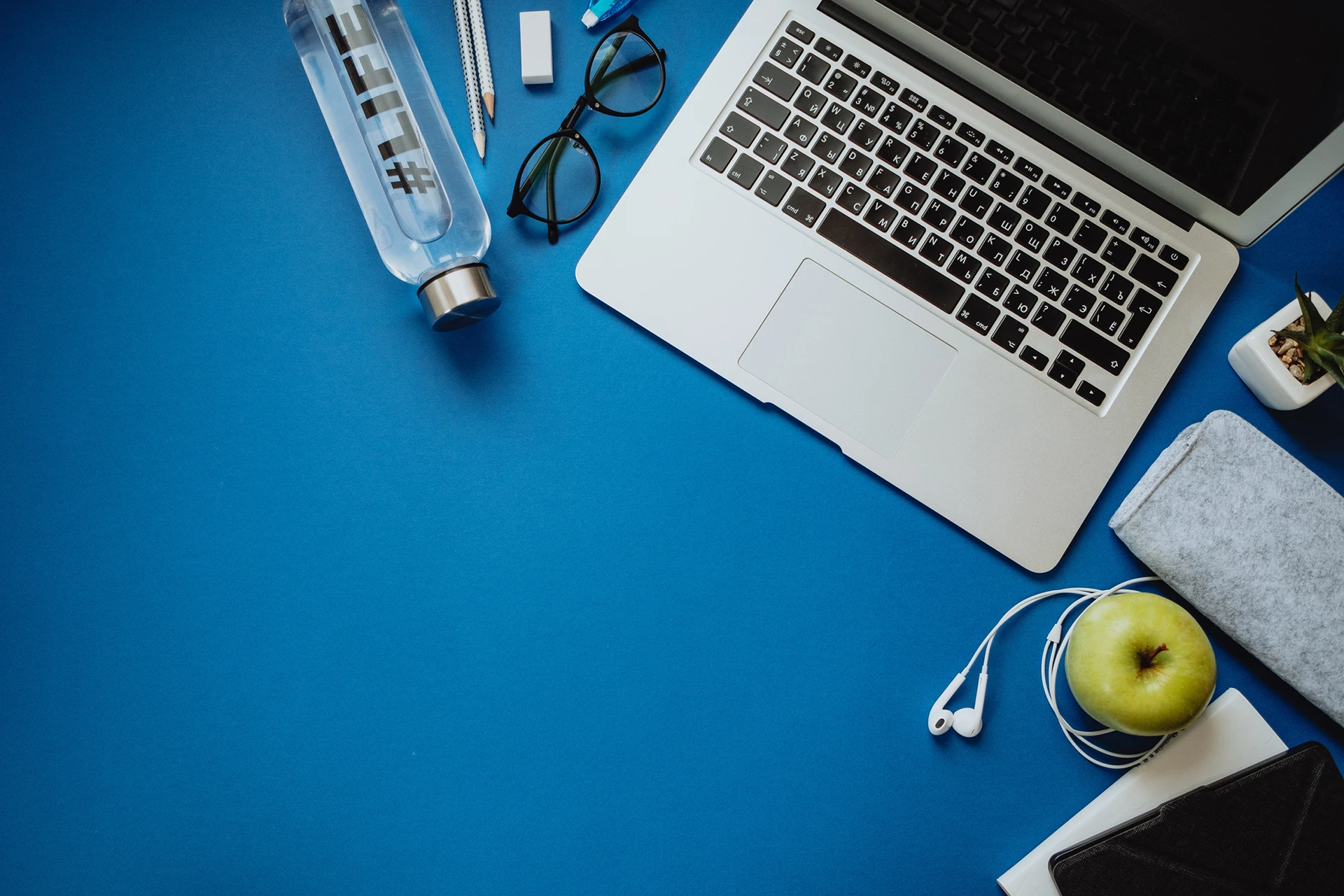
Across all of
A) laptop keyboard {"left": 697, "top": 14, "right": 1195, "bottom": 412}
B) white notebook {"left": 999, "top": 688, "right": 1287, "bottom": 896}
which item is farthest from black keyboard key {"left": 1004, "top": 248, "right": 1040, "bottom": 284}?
white notebook {"left": 999, "top": 688, "right": 1287, "bottom": 896}

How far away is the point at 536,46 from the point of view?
33.5 inches

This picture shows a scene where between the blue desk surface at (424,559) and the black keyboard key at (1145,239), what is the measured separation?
0.12m

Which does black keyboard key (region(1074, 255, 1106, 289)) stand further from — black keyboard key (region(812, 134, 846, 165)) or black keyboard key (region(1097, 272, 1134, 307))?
black keyboard key (region(812, 134, 846, 165))

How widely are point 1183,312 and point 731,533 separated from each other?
0.50 meters

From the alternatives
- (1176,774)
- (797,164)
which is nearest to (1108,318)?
(797,164)

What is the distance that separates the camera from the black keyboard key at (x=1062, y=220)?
2.64 ft

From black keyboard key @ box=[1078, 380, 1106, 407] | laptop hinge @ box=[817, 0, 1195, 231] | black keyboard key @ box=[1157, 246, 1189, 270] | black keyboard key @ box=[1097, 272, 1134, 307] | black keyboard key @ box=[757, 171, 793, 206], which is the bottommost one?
black keyboard key @ box=[1078, 380, 1106, 407]

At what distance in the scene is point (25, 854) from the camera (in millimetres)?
800

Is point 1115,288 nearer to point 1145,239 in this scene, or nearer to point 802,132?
point 1145,239

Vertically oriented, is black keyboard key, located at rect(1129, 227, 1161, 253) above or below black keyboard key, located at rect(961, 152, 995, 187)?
above

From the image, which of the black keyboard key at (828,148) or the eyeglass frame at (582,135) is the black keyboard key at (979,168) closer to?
the black keyboard key at (828,148)

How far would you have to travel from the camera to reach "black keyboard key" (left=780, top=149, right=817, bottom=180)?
0.80m

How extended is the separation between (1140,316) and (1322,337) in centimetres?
16

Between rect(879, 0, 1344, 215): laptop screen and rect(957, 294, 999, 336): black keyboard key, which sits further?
rect(957, 294, 999, 336): black keyboard key
